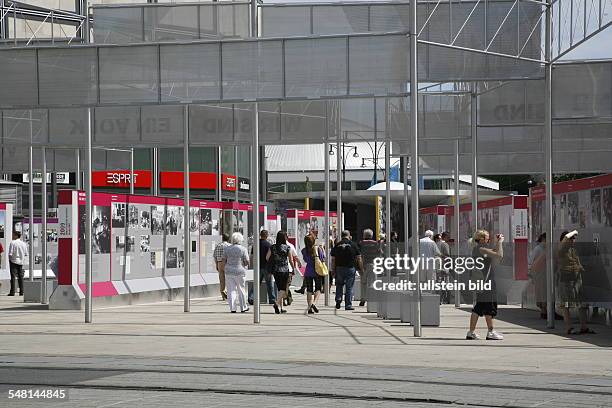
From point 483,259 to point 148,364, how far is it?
7171 mm

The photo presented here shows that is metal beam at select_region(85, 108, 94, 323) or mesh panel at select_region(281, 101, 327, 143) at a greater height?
mesh panel at select_region(281, 101, 327, 143)

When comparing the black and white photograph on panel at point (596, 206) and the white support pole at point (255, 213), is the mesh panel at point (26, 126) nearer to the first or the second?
the white support pole at point (255, 213)

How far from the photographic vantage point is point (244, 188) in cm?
7769

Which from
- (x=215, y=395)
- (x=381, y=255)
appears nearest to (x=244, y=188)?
(x=381, y=255)

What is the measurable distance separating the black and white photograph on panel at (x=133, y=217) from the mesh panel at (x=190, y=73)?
8.77 metres

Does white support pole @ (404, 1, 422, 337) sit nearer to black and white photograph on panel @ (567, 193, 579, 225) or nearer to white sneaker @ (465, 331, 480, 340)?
white sneaker @ (465, 331, 480, 340)

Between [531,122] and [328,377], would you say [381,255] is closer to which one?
[531,122]

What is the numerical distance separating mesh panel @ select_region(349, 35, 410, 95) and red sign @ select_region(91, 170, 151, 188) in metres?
52.4

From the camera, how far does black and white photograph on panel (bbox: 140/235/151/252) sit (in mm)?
32509

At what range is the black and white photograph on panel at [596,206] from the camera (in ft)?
78.6

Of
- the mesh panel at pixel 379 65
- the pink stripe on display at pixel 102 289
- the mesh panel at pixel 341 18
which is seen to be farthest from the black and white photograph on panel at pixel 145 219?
the mesh panel at pixel 379 65

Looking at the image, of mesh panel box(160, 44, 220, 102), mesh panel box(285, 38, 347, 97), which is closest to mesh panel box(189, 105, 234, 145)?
mesh panel box(160, 44, 220, 102)

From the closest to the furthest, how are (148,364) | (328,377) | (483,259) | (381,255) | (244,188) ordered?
(328,377)
(148,364)
(483,259)
(381,255)
(244,188)

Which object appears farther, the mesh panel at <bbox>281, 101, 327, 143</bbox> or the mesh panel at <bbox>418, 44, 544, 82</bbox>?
the mesh panel at <bbox>281, 101, 327, 143</bbox>
